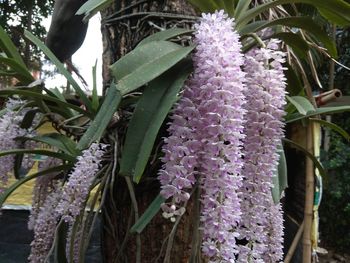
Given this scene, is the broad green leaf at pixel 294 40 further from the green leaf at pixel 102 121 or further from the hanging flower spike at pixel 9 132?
the hanging flower spike at pixel 9 132

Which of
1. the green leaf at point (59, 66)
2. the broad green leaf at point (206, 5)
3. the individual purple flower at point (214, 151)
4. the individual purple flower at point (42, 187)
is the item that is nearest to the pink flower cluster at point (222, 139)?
the individual purple flower at point (214, 151)

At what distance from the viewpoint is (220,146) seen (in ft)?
1.51

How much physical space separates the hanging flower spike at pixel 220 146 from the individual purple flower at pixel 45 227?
43cm

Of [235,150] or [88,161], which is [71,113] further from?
[235,150]

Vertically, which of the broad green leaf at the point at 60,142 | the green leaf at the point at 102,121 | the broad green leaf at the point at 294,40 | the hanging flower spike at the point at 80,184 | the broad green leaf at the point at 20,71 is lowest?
the hanging flower spike at the point at 80,184

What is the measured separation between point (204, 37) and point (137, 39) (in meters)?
0.32

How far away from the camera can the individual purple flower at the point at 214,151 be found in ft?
1.51

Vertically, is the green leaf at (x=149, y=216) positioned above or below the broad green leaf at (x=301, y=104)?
below

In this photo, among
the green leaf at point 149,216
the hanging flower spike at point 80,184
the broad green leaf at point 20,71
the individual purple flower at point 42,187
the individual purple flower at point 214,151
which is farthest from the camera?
the individual purple flower at point 42,187

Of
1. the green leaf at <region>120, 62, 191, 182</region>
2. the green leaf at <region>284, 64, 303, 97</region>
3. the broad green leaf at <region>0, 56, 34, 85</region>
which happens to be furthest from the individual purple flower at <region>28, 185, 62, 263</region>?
the green leaf at <region>284, 64, 303, 97</region>

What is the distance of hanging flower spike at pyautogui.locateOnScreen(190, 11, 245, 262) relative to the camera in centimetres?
46

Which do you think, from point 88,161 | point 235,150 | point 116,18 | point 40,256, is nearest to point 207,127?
point 235,150

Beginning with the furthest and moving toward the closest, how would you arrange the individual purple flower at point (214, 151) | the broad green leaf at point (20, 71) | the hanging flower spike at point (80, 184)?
1. the broad green leaf at point (20, 71)
2. the hanging flower spike at point (80, 184)
3. the individual purple flower at point (214, 151)

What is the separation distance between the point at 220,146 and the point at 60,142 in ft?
1.58
